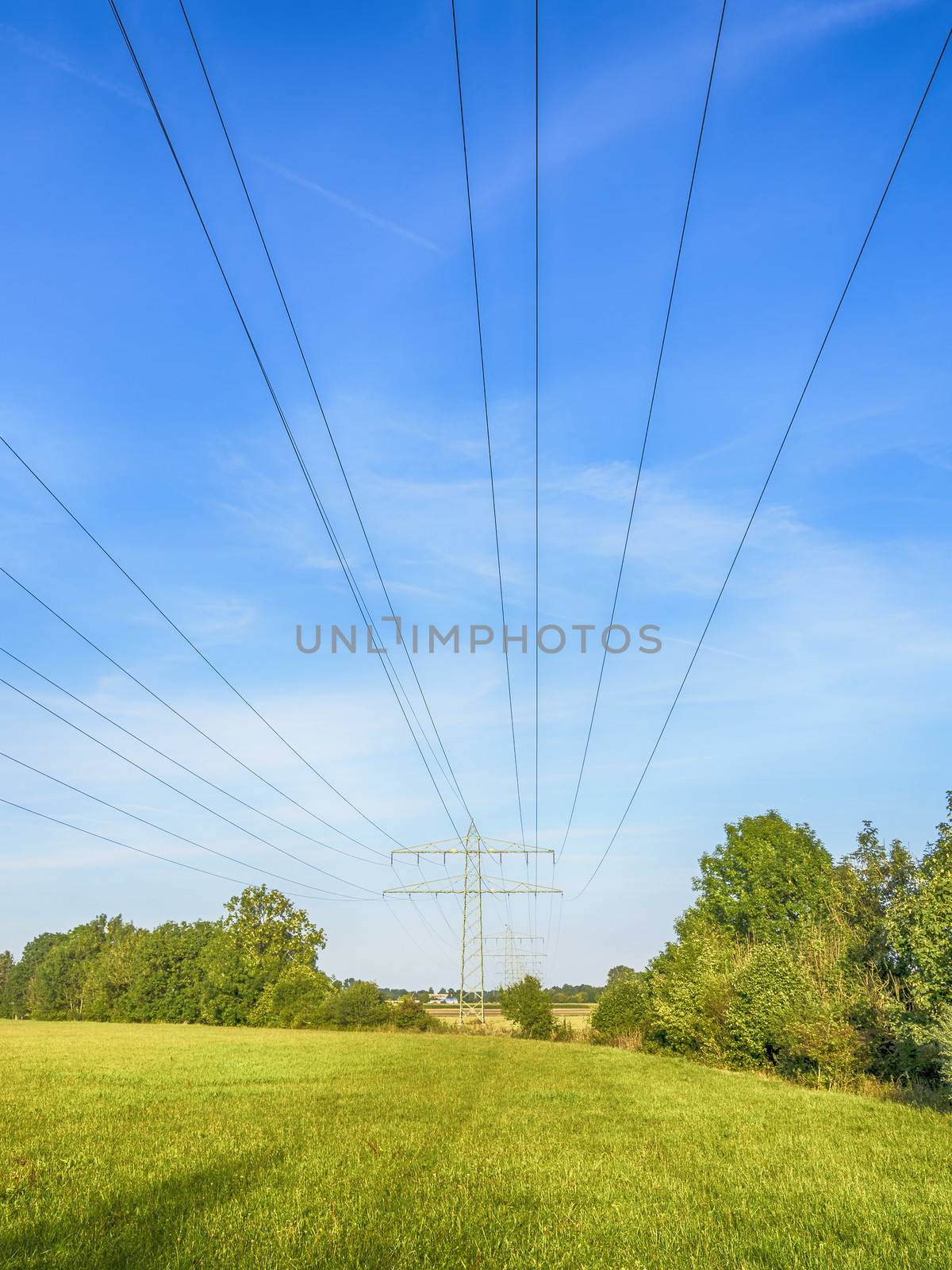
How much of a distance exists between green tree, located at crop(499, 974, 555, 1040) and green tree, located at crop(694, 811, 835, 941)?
1748 cm

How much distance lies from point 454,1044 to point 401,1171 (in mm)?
45822

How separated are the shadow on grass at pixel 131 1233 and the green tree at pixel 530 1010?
6872 cm

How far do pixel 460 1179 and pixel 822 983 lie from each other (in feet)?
94.5

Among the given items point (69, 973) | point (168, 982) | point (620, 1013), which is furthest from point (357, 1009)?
point (69, 973)

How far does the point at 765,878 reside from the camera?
71.5 metres

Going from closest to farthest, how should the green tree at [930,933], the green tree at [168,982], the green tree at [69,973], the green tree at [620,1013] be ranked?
the green tree at [930,933] < the green tree at [620,1013] < the green tree at [168,982] < the green tree at [69,973]

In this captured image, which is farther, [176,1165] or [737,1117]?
[737,1117]

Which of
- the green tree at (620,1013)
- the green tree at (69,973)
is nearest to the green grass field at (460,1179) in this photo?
the green tree at (620,1013)

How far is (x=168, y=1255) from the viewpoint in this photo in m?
7.52

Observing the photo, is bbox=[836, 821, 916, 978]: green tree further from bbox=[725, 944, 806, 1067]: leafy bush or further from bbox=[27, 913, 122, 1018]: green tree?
bbox=[27, 913, 122, 1018]: green tree

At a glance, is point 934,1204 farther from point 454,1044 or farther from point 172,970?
point 172,970

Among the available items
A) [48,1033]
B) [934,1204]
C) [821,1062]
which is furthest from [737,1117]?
[48,1033]

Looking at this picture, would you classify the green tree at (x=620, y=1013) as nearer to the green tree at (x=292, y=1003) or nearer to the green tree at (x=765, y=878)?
the green tree at (x=765, y=878)

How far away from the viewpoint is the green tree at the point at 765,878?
68875mm
